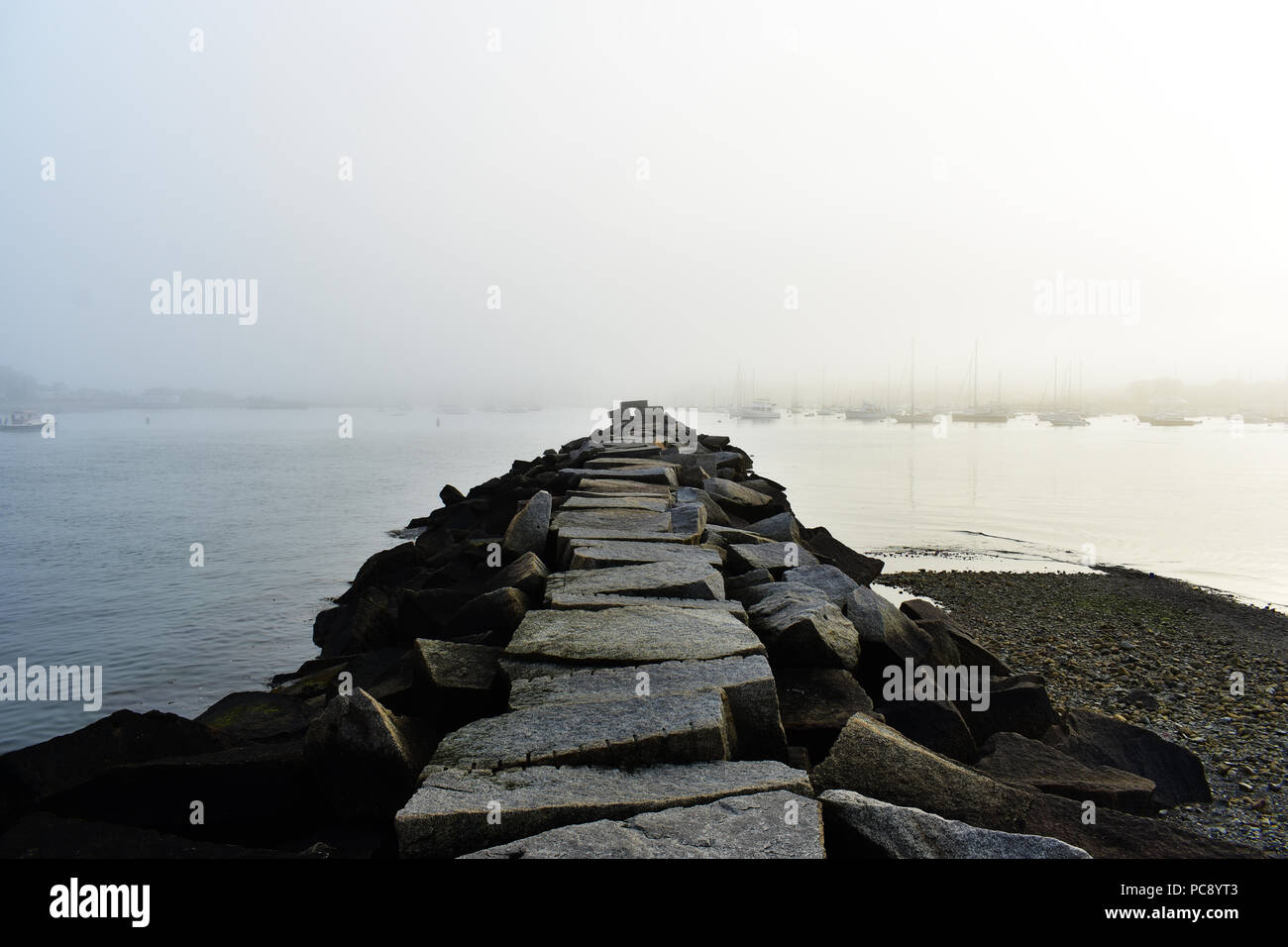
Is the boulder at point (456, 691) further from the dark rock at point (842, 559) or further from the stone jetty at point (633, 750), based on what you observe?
the dark rock at point (842, 559)

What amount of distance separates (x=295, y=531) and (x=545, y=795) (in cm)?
1694

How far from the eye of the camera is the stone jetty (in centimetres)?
215

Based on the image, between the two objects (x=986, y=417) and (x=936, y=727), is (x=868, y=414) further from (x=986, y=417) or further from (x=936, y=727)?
(x=936, y=727)

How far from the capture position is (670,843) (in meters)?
1.97

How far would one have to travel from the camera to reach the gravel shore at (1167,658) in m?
4.43

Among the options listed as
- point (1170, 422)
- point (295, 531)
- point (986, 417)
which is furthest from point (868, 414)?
point (295, 531)

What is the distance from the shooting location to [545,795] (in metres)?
2.21

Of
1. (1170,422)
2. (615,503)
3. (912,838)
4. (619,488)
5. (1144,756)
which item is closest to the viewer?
(912,838)

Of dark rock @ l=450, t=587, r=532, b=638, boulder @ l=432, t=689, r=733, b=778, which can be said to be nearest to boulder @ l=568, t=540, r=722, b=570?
dark rock @ l=450, t=587, r=532, b=638

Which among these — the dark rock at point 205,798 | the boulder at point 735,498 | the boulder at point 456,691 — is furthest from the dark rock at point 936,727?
the boulder at point 735,498

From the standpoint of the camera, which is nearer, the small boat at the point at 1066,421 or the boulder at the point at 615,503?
the boulder at the point at 615,503
